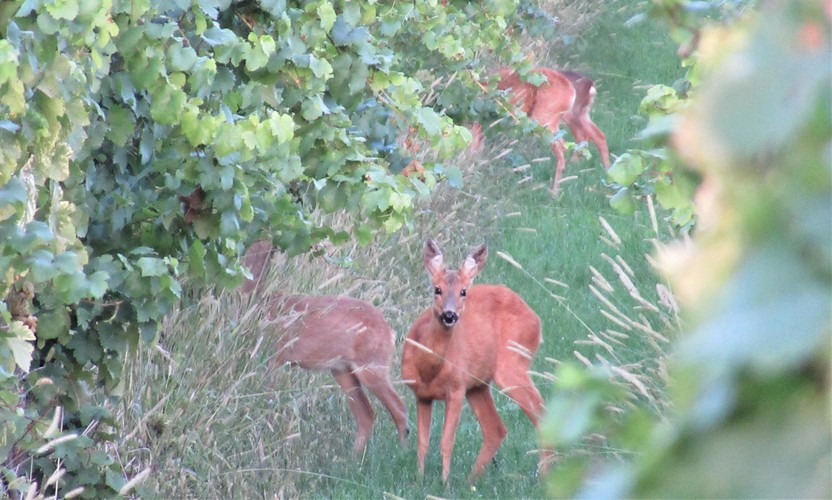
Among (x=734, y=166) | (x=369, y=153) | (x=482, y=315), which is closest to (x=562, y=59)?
(x=482, y=315)

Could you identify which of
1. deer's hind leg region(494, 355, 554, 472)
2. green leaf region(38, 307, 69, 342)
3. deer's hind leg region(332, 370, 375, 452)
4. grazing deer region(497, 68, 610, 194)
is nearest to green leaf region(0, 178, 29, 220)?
green leaf region(38, 307, 69, 342)

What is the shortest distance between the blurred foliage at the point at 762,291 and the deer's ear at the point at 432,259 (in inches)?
284

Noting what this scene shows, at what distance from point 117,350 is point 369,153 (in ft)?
3.87

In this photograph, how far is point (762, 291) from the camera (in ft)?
2.11

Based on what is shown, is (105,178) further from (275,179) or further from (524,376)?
(524,376)

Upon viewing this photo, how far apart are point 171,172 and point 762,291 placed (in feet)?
13.5

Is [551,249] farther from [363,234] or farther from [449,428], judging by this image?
[363,234]

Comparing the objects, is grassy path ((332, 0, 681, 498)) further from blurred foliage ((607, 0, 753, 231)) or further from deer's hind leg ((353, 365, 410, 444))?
blurred foliage ((607, 0, 753, 231))

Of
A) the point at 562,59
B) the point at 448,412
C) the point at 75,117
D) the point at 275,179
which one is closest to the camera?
the point at 75,117

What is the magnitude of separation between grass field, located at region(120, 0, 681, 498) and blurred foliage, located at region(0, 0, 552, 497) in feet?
1.80

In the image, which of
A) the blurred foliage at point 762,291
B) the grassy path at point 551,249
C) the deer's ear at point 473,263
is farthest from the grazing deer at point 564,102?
the blurred foliage at point 762,291

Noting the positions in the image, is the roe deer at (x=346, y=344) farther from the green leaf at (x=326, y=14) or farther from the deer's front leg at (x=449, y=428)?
the green leaf at (x=326, y=14)

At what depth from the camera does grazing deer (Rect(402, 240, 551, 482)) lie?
745 centimetres

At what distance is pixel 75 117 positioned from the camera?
12.1 ft
